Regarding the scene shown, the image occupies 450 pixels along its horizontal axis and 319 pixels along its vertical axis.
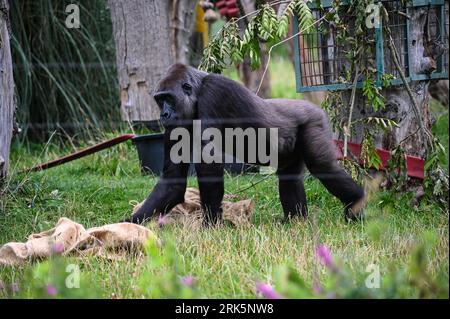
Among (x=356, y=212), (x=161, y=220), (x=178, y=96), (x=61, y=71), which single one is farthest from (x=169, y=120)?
(x=61, y=71)

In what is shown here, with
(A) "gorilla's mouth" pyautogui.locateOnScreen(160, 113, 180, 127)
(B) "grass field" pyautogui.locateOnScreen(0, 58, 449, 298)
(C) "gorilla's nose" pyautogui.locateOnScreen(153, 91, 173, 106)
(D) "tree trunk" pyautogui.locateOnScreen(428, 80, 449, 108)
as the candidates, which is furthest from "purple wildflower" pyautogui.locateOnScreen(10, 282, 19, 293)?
Answer: (D) "tree trunk" pyautogui.locateOnScreen(428, 80, 449, 108)

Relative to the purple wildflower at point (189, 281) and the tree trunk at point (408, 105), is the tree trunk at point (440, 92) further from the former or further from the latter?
the purple wildflower at point (189, 281)

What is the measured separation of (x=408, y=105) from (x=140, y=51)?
265 cm

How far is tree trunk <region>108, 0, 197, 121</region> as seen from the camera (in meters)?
6.70

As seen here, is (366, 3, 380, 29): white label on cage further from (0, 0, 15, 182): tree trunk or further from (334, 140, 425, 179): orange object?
(0, 0, 15, 182): tree trunk

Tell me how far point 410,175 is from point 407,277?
227cm

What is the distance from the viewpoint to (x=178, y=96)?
4.61 metres

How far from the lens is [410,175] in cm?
516

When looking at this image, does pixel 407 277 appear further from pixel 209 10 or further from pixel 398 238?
pixel 209 10

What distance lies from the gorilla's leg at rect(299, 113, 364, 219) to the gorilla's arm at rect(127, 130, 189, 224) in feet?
2.66

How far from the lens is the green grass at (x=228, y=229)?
3270mm

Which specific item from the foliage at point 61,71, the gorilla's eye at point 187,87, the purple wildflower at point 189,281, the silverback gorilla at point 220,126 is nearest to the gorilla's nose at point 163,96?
the silverback gorilla at point 220,126

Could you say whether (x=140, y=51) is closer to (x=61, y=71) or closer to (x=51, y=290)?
(x=61, y=71)
